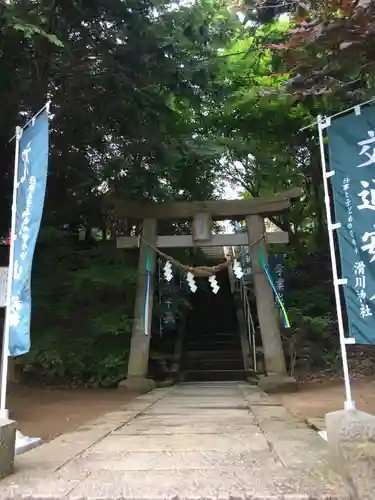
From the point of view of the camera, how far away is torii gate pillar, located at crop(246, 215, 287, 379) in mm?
9078

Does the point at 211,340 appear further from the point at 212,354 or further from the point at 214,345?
the point at 212,354

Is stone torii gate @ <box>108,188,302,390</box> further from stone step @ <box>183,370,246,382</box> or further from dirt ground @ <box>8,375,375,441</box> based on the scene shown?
stone step @ <box>183,370,246,382</box>

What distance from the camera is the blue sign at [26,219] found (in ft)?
12.3

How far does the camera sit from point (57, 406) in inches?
278

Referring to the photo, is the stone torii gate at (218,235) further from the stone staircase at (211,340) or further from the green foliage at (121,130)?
the stone staircase at (211,340)

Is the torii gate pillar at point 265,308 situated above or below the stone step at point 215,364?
above

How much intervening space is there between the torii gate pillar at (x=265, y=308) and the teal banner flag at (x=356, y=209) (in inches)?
224

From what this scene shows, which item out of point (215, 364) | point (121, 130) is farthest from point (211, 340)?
point (121, 130)

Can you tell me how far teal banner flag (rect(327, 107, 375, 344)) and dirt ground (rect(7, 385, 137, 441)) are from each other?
3396 mm

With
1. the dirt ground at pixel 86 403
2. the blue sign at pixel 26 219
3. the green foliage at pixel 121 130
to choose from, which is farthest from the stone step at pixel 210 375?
the blue sign at pixel 26 219

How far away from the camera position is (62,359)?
884 cm

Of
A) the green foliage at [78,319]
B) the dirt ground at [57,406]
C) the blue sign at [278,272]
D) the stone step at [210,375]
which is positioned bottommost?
the stone step at [210,375]

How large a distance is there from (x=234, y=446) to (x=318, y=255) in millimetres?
10420

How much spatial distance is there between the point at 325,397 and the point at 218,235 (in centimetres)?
396
